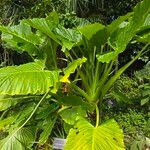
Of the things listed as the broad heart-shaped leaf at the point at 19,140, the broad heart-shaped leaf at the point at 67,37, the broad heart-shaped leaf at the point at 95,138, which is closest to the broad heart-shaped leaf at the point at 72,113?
the broad heart-shaped leaf at the point at 95,138

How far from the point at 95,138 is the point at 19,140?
2.60 feet

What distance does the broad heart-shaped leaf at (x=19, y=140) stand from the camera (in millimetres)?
2826

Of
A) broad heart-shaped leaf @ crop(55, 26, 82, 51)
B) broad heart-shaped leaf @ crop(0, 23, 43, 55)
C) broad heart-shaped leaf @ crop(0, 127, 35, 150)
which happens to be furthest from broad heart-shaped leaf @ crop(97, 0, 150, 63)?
broad heart-shaped leaf @ crop(0, 127, 35, 150)

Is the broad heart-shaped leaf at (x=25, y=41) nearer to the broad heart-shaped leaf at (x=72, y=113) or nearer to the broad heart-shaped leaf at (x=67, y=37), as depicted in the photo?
the broad heart-shaped leaf at (x=67, y=37)

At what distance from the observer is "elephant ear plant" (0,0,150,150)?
2410 mm

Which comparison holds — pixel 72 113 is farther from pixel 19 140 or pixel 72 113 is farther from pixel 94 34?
pixel 94 34

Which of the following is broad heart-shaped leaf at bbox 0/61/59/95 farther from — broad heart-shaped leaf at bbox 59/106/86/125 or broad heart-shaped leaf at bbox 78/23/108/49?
broad heart-shaped leaf at bbox 78/23/108/49

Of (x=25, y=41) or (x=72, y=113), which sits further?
(x=25, y=41)

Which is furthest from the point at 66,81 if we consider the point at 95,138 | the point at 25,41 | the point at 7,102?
the point at 7,102

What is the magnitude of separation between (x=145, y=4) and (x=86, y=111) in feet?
2.88

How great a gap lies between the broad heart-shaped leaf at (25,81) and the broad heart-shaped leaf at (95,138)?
0.34m

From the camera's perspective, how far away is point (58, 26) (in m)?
2.96

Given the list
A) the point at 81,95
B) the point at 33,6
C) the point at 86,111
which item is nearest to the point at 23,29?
the point at 81,95

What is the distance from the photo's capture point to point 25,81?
2453mm
